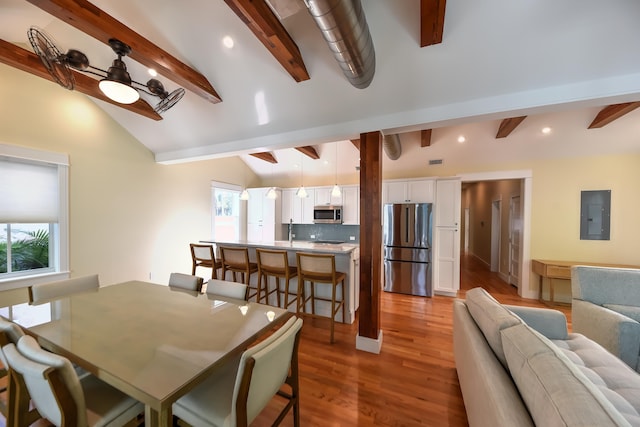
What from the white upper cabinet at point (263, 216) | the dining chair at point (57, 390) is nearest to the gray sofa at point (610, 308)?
the dining chair at point (57, 390)

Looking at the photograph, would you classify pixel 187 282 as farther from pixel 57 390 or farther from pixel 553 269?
pixel 553 269

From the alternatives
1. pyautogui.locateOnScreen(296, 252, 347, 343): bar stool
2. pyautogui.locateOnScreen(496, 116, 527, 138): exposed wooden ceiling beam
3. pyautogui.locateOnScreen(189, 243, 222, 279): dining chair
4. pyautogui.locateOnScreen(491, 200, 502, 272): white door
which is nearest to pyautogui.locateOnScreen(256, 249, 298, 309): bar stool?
pyautogui.locateOnScreen(296, 252, 347, 343): bar stool

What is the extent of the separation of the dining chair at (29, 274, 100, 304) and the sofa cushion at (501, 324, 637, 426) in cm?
306

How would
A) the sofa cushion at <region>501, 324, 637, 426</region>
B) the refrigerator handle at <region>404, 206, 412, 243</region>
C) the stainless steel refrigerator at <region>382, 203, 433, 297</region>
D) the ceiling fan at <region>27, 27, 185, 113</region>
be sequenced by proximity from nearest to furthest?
the sofa cushion at <region>501, 324, 637, 426</region> < the ceiling fan at <region>27, 27, 185, 113</region> < the stainless steel refrigerator at <region>382, 203, 433, 297</region> < the refrigerator handle at <region>404, 206, 412, 243</region>

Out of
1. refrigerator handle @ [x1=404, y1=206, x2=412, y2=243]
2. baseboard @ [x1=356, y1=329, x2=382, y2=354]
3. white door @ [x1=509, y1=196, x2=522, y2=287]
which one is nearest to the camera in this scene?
baseboard @ [x1=356, y1=329, x2=382, y2=354]

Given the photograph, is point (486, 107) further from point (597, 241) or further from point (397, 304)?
point (597, 241)

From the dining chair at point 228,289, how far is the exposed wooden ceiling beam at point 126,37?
2.14 metres

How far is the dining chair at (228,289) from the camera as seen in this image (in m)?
1.86

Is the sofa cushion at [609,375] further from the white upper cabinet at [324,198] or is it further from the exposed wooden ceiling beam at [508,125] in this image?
the white upper cabinet at [324,198]

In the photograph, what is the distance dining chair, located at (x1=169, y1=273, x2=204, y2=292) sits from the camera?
2.09 metres

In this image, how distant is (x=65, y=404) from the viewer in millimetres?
936

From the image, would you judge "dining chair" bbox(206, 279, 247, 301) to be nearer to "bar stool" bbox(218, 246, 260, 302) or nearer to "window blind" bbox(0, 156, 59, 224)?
"bar stool" bbox(218, 246, 260, 302)

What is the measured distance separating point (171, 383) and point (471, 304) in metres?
2.00

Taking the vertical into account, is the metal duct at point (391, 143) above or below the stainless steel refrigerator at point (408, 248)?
above
